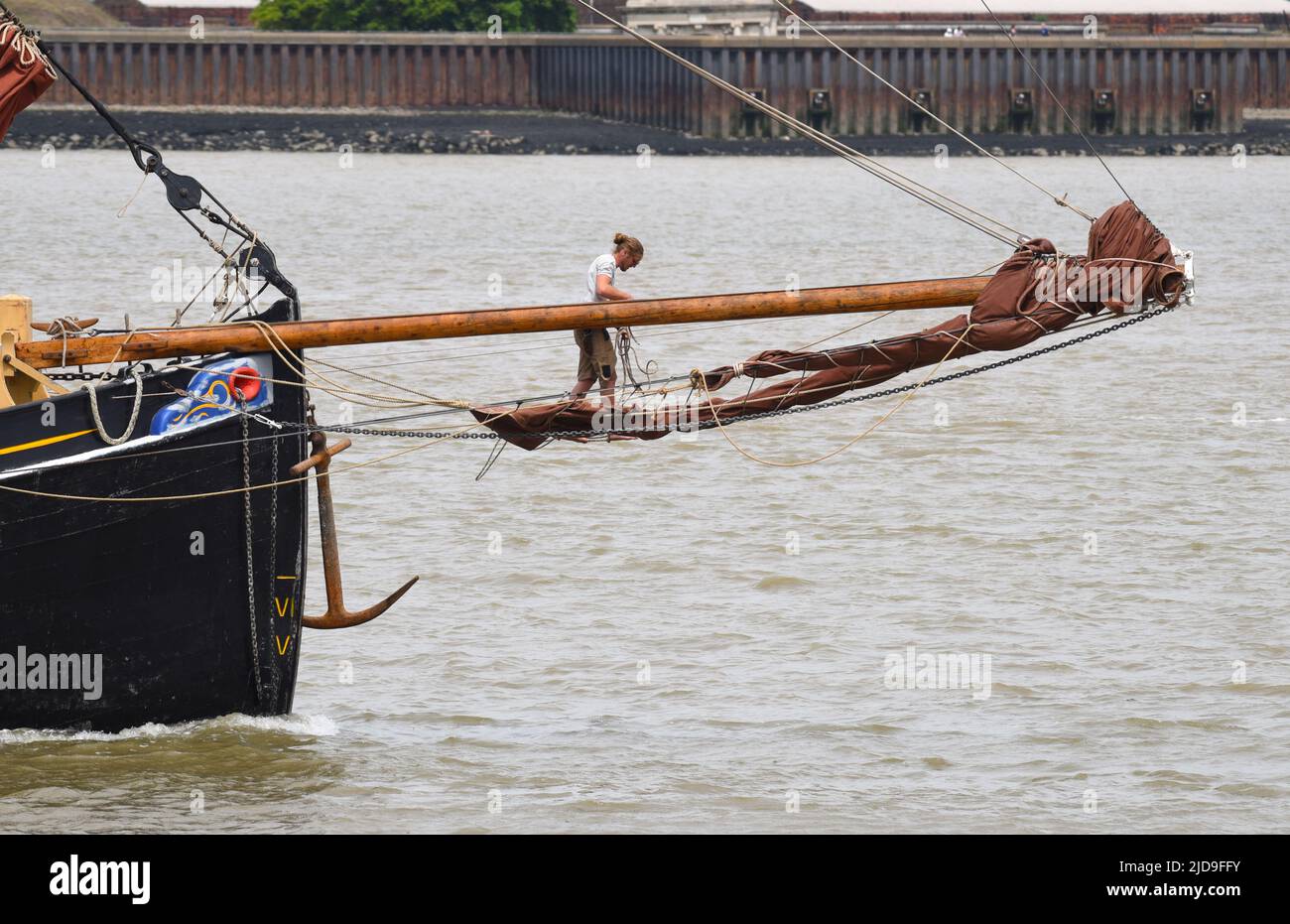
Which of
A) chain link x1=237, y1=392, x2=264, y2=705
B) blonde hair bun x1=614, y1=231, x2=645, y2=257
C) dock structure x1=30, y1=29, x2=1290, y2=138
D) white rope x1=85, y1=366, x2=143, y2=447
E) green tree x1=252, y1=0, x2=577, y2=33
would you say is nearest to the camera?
blonde hair bun x1=614, y1=231, x2=645, y2=257

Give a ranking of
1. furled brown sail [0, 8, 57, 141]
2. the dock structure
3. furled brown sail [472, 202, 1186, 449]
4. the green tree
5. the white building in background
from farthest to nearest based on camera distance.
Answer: the white building in background
the green tree
the dock structure
furled brown sail [0, 8, 57, 141]
furled brown sail [472, 202, 1186, 449]

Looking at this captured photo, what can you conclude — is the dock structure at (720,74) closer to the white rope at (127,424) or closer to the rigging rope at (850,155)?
the rigging rope at (850,155)

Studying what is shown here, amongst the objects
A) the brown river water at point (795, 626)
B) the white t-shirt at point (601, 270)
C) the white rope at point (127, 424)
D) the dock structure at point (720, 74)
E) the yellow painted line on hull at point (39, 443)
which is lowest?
the brown river water at point (795, 626)

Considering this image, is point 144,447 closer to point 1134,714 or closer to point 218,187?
point 1134,714

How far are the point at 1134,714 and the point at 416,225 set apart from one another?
37.7 meters

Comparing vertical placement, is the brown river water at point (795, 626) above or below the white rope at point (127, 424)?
below

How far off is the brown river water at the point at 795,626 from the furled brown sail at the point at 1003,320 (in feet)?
6.97

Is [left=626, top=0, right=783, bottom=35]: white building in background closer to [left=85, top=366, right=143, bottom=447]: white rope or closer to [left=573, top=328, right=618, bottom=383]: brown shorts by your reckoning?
[left=573, top=328, right=618, bottom=383]: brown shorts

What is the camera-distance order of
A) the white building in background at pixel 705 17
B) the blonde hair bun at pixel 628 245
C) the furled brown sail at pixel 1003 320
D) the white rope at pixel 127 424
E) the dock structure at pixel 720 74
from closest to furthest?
Answer: the furled brown sail at pixel 1003 320 → the blonde hair bun at pixel 628 245 → the white rope at pixel 127 424 → the dock structure at pixel 720 74 → the white building in background at pixel 705 17

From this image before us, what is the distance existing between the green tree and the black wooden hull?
65.4 metres

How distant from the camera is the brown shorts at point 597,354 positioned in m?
12.0

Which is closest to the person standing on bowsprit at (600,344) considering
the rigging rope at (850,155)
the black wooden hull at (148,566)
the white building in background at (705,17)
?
the rigging rope at (850,155)

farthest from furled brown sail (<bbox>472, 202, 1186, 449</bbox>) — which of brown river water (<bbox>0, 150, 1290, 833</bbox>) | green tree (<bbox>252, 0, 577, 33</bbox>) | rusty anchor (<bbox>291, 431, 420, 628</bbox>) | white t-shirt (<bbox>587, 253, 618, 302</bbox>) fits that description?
green tree (<bbox>252, 0, 577, 33</bbox>)

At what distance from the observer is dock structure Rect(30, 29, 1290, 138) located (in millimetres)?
69562
